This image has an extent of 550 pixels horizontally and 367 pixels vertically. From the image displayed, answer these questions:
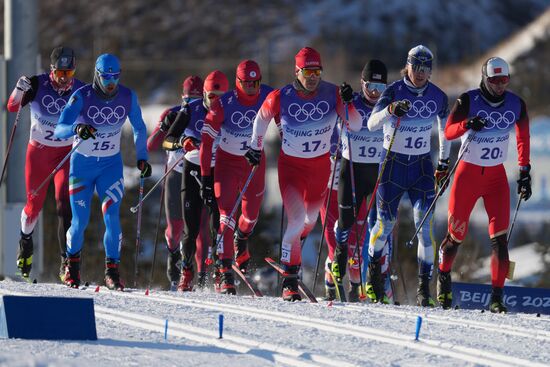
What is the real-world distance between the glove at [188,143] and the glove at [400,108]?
2585 mm

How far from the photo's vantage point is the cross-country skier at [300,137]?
12.1m

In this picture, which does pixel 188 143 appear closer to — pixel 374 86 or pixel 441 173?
pixel 374 86

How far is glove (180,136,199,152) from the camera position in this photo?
13.8m

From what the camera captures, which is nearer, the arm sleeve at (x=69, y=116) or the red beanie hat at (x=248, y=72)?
the arm sleeve at (x=69, y=116)

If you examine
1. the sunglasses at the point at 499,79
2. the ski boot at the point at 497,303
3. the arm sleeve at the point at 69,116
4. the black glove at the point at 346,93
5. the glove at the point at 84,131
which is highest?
the sunglasses at the point at 499,79

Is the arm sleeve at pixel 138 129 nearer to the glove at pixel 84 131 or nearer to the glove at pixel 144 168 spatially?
the glove at pixel 144 168

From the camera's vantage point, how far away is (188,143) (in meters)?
13.8

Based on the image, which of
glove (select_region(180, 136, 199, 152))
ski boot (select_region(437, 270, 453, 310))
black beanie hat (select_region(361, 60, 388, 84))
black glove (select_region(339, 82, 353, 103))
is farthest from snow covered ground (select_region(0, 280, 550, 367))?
black beanie hat (select_region(361, 60, 388, 84))

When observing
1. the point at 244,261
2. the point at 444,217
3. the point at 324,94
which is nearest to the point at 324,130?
the point at 324,94

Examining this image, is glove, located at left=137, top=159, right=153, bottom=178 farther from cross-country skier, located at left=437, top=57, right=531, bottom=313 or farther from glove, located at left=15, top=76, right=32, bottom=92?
cross-country skier, located at left=437, top=57, right=531, bottom=313

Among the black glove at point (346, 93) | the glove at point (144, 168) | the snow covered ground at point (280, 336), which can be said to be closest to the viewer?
the snow covered ground at point (280, 336)

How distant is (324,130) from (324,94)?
0.32 meters

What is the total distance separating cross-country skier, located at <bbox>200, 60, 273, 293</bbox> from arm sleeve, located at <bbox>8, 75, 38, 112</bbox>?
1639 millimetres

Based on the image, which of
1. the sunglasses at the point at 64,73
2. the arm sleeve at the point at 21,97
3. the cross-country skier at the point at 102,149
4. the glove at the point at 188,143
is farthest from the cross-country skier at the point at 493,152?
the arm sleeve at the point at 21,97
